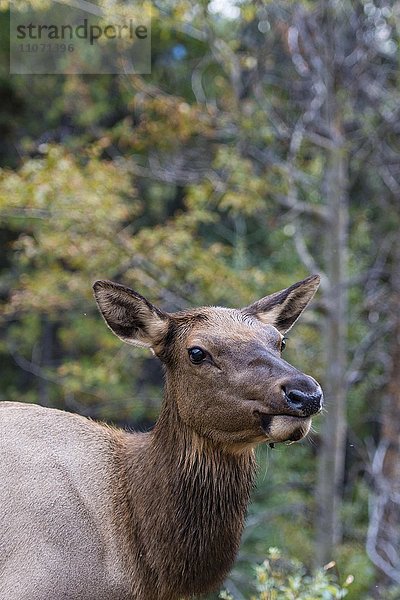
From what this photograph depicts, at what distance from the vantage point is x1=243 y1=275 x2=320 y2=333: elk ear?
17.3 ft

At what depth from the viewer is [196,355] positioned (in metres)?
4.74

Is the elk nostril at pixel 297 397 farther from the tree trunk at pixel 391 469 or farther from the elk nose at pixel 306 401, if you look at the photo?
the tree trunk at pixel 391 469

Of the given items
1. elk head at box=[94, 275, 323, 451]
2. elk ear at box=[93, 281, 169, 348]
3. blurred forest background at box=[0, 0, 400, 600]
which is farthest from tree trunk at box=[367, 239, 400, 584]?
elk ear at box=[93, 281, 169, 348]

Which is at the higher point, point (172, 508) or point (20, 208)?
point (20, 208)

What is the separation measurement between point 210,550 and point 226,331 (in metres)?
1.16

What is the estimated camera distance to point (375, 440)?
20.3 metres

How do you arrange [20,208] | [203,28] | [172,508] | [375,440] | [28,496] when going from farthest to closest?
[375,440] → [203,28] → [20,208] → [172,508] → [28,496]

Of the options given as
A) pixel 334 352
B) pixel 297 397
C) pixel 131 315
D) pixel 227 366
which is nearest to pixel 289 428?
pixel 297 397

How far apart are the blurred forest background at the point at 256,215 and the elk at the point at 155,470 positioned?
20.6 ft

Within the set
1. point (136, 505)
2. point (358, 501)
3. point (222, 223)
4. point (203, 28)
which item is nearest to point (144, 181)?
point (222, 223)

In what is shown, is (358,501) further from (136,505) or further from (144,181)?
(136,505)

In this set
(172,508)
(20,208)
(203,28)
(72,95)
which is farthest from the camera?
(72,95)

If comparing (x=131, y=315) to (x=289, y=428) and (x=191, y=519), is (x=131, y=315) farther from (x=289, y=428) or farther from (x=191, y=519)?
(x=289, y=428)

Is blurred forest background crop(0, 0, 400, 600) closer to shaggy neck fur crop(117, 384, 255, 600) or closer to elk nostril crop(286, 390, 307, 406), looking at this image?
shaggy neck fur crop(117, 384, 255, 600)
